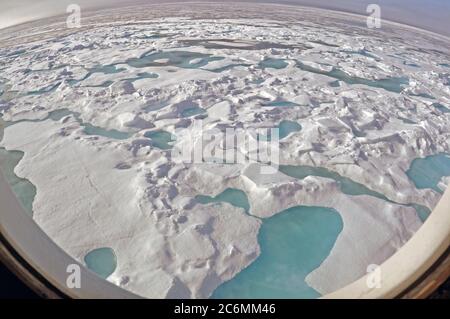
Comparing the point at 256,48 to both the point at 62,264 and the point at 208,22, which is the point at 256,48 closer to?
the point at 208,22

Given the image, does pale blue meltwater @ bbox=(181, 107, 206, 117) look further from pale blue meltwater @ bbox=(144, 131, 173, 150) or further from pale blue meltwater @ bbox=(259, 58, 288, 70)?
pale blue meltwater @ bbox=(259, 58, 288, 70)

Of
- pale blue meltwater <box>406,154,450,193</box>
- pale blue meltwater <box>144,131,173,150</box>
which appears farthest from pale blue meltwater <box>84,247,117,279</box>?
pale blue meltwater <box>406,154,450,193</box>

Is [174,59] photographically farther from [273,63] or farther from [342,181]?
[342,181]

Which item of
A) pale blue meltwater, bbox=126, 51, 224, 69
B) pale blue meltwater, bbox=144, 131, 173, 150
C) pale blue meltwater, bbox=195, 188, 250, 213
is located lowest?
pale blue meltwater, bbox=195, 188, 250, 213

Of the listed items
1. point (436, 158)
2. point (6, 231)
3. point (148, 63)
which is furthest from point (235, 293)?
point (148, 63)

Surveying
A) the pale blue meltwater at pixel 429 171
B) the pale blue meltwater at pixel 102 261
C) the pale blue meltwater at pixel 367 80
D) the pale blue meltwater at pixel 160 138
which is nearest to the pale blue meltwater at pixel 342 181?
the pale blue meltwater at pixel 429 171

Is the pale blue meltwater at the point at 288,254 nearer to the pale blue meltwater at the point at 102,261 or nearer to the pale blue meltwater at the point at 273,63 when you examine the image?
the pale blue meltwater at the point at 102,261
